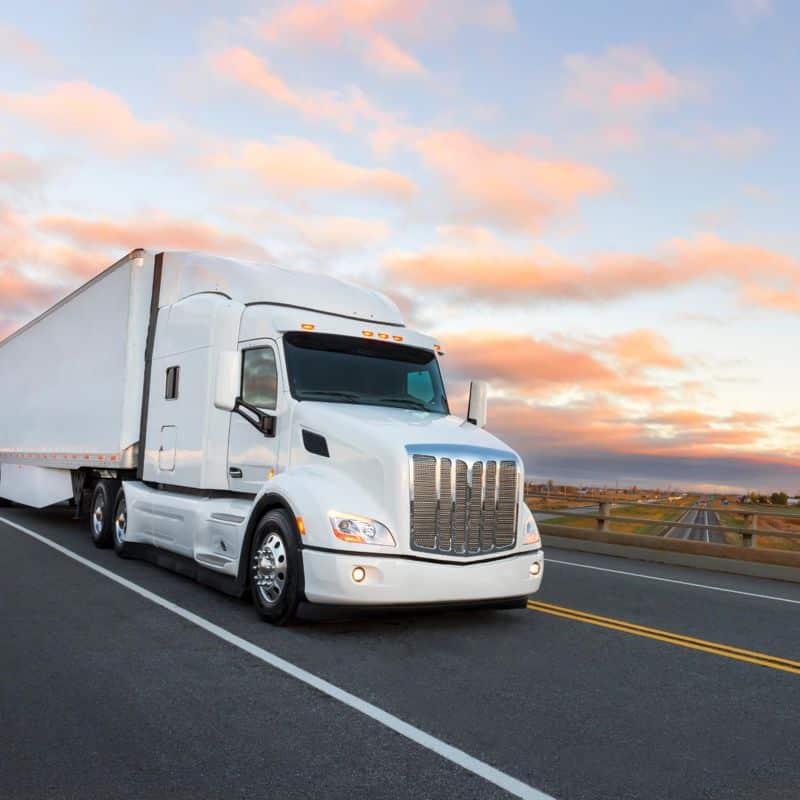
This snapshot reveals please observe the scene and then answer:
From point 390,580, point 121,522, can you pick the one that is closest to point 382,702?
point 390,580

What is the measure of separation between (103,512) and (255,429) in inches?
214

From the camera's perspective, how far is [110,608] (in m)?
8.45

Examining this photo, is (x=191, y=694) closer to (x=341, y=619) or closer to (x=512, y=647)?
(x=341, y=619)

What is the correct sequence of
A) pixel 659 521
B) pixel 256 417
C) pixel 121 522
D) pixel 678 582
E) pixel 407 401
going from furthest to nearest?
pixel 659 521
pixel 678 582
pixel 121 522
pixel 407 401
pixel 256 417

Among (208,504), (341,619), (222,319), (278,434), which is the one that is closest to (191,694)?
(341,619)

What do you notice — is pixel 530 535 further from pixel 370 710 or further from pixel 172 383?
pixel 172 383

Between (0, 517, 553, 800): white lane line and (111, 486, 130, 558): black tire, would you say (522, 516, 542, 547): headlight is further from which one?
(111, 486, 130, 558): black tire

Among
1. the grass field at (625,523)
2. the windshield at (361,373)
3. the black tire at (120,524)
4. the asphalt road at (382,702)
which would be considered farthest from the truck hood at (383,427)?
the black tire at (120,524)

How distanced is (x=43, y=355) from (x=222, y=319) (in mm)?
8829

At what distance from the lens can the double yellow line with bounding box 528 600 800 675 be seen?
718 centimetres

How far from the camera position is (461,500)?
7.65 m

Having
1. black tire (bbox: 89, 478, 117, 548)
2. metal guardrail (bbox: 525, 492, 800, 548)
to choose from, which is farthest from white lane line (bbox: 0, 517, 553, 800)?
metal guardrail (bbox: 525, 492, 800, 548)

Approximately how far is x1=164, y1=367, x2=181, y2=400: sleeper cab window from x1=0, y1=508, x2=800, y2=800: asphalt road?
8.72 ft

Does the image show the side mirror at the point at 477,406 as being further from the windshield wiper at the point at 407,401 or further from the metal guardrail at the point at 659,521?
the metal guardrail at the point at 659,521
